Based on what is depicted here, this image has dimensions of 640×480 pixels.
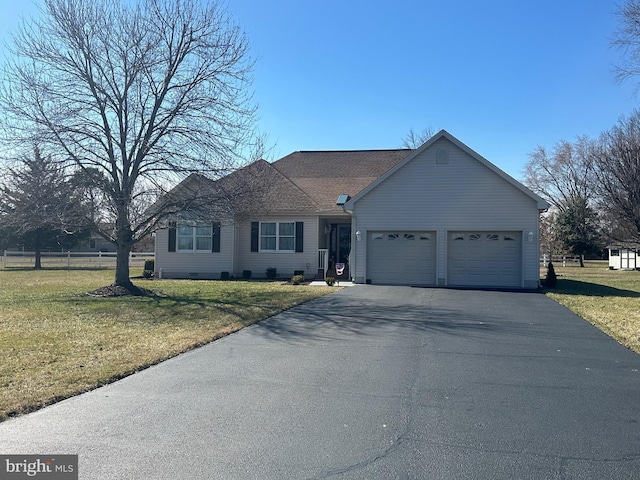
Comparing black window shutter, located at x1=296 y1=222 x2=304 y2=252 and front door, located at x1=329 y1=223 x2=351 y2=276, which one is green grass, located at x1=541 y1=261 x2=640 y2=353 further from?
black window shutter, located at x1=296 y1=222 x2=304 y2=252

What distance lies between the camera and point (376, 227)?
20234 millimetres

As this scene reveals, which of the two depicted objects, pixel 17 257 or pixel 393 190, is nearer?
pixel 393 190

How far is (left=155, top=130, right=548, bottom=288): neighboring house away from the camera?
1925 centimetres

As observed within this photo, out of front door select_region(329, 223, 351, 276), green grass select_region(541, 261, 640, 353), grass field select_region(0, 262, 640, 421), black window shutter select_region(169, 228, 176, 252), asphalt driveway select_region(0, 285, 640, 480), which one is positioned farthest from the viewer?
front door select_region(329, 223, 351, 276)

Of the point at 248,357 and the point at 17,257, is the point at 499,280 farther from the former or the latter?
the point at 17,257

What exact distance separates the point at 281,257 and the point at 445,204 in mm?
7747

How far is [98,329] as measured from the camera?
378 inches

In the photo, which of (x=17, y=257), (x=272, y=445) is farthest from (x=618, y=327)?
(x=17, y=257)

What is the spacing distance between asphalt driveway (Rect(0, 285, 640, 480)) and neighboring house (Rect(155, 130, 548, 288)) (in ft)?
34.2

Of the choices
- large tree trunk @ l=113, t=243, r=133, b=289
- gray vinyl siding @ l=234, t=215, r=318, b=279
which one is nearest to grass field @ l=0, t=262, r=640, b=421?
large tree trunk @ l=113, t=243, r=133, b=289

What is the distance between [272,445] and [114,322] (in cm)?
745

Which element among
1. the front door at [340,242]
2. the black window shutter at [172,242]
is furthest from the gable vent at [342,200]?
the black window shutter at [172,242]

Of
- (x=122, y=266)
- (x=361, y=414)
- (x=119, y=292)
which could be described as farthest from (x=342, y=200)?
(x=361, y=414)

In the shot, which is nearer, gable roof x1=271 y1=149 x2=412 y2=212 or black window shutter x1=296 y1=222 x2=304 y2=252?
black window shutter x1=296 y1=222 x2=304 y2=252
